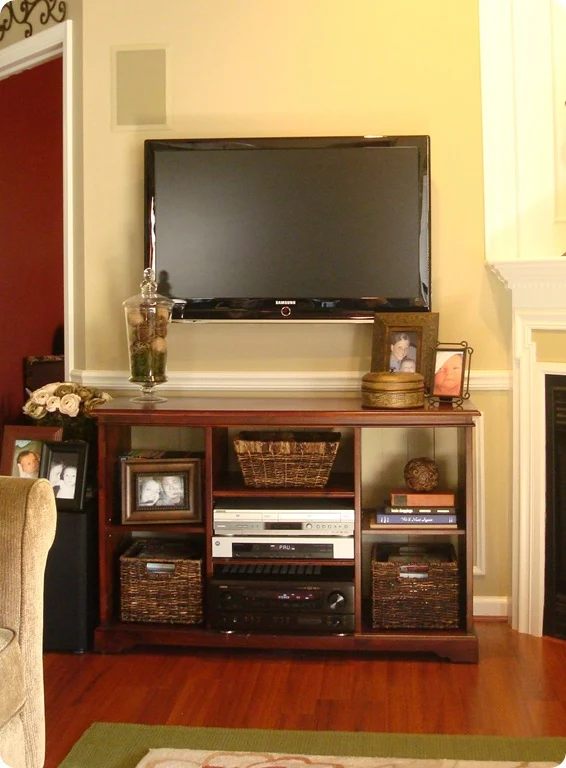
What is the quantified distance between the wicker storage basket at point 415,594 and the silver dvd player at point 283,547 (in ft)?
0.51

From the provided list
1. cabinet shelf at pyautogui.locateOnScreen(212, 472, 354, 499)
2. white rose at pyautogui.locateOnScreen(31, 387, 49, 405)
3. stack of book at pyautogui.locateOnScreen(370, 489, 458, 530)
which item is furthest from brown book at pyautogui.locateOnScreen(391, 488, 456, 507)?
white rose at pyautogui.locateOnScreen(31, 387, 49, 405)

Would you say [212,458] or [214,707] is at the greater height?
[212,458]

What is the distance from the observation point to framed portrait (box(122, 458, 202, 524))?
3.17 meters

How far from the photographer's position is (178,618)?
314cm

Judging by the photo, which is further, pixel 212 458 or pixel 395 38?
pixel 395 38

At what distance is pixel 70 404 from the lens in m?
3.23

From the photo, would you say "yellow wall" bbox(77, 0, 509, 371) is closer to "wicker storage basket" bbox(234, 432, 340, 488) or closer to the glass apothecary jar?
the glass apothecary jar

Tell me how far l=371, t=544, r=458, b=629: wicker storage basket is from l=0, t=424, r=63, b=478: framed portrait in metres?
1.24

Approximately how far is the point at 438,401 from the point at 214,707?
1.30 meters

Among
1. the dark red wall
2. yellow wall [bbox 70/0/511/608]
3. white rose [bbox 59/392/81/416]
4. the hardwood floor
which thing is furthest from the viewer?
the dark red wall

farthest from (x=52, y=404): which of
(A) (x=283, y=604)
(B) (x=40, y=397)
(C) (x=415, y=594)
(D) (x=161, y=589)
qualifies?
(C) (x=415, y=594)

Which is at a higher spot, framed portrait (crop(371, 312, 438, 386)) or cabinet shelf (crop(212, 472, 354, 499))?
framed portrait (crop(371, 312, 438, 386))

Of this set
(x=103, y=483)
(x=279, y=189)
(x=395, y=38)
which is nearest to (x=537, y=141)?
(x=395, y=38)

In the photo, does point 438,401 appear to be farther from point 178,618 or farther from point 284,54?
point 284,54
